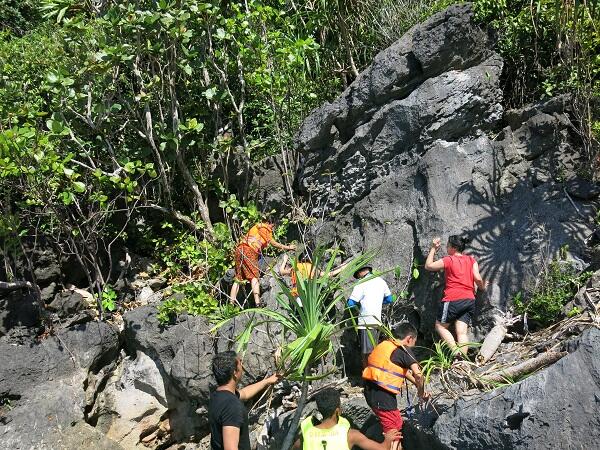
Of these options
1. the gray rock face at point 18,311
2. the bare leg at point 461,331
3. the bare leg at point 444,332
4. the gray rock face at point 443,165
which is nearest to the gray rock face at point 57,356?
the gray rock face at point 18,311

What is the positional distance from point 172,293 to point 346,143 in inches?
112

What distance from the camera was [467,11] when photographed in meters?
7.76

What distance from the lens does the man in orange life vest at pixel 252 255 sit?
7.58 meters

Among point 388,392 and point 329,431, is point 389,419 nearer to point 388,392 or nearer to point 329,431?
point 388,392

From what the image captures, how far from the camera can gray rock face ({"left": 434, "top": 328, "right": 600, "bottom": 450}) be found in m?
4.57

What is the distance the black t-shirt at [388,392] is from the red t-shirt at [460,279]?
1131 mm

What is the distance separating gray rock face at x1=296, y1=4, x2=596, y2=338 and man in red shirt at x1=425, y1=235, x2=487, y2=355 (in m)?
0.34

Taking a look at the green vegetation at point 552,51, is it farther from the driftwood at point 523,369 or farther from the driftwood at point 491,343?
the driftwood at point 523,369

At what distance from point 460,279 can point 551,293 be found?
846mm

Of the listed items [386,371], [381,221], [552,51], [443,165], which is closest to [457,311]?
[386,371]

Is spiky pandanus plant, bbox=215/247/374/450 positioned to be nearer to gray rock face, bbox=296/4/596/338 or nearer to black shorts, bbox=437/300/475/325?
black shorts, bbox=437/300/475/325

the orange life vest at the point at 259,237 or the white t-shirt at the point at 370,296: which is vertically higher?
the orange life vest at the point at 259,237

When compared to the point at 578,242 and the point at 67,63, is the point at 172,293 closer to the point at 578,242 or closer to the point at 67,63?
the point at 67,63

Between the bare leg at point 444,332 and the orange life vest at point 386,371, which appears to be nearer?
the orange life vest at point 386,371
